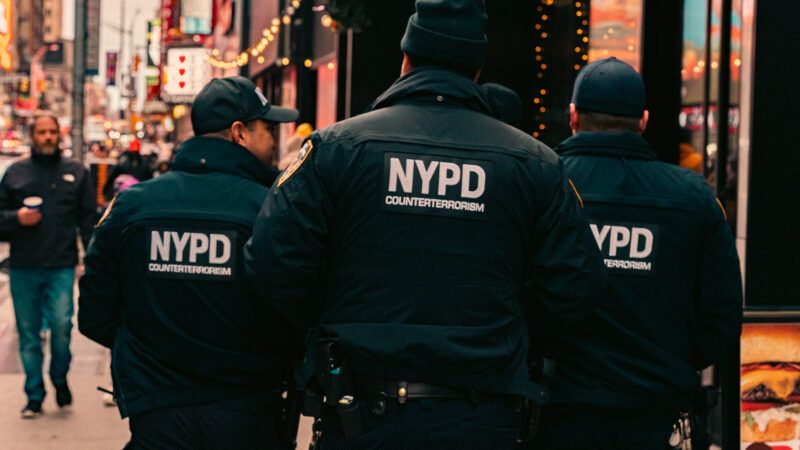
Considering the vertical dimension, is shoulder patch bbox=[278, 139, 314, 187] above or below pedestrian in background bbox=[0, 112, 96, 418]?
above

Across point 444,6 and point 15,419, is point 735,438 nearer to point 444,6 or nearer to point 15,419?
point 444,6

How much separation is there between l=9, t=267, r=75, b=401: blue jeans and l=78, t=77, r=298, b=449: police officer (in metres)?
4.68

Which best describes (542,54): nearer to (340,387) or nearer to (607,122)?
(607,122)

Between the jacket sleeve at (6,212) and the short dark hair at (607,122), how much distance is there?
5762 millimetres

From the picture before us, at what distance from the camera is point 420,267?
11.5ft

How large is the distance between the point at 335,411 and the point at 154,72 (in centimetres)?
7304

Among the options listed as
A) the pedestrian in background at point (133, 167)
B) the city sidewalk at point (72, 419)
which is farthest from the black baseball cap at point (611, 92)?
the pedestrian in background at point (133, 167)

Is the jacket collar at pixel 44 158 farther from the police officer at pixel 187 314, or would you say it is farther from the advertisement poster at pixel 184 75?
the advertisement poster at pixel 184 75

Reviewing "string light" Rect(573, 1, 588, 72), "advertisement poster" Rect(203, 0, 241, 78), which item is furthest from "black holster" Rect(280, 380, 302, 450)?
"advertisement poster" Rect(203, 0, 241, 78)

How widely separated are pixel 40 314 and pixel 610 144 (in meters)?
5.94

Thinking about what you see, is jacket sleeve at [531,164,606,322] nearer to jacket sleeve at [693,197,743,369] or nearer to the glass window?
jacket sleeve at [693,197,743,369]

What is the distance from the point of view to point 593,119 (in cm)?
434

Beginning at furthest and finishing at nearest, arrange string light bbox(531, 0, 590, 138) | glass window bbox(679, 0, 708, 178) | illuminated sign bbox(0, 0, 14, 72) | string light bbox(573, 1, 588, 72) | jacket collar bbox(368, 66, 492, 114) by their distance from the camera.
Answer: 1. illuminated sign bbox(0, 0, 14, 72)
2. string light bbox(531, 0, 590, 138)
3. string light bbox(573, 1, 588, 72)
4. glass window bbox(679, 0, 708, 178)
5. jacket collar bbox(368, 66, 492, 114)

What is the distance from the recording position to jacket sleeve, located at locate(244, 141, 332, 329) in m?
3.51
